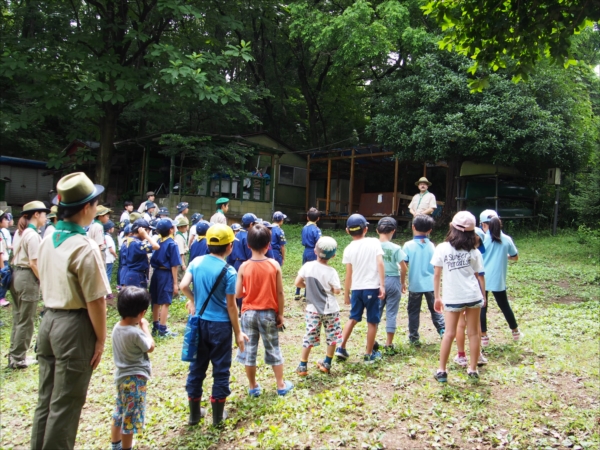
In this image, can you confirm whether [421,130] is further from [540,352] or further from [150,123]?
[150,123]

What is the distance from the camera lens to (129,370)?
3.68 metres

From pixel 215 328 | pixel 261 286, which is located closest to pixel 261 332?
pixel 261 286

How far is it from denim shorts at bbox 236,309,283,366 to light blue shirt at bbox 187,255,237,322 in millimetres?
431

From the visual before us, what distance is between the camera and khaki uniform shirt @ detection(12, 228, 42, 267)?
18.3 feet

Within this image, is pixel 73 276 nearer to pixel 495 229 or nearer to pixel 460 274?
pixel 460 274

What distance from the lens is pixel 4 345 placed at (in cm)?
680

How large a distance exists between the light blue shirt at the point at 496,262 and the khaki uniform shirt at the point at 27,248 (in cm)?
542

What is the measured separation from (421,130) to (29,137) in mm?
20800

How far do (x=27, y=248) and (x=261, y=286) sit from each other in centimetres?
316

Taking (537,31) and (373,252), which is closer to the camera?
(537,31)

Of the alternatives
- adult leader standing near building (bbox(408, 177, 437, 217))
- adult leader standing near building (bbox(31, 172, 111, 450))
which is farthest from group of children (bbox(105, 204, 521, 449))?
adult leader standing near building (bbox(408, 177, 437, 217))

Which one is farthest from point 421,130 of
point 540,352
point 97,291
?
point 97,291

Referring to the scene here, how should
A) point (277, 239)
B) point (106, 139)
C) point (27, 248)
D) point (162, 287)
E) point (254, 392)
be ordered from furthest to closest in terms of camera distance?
1. point (106, 139)
2. point (277, 239)
3. point (162, 287)
4. point (27, 248)
5. point (254, 392)

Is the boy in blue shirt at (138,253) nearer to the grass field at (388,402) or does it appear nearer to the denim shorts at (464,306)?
the grass field at (388,402)
